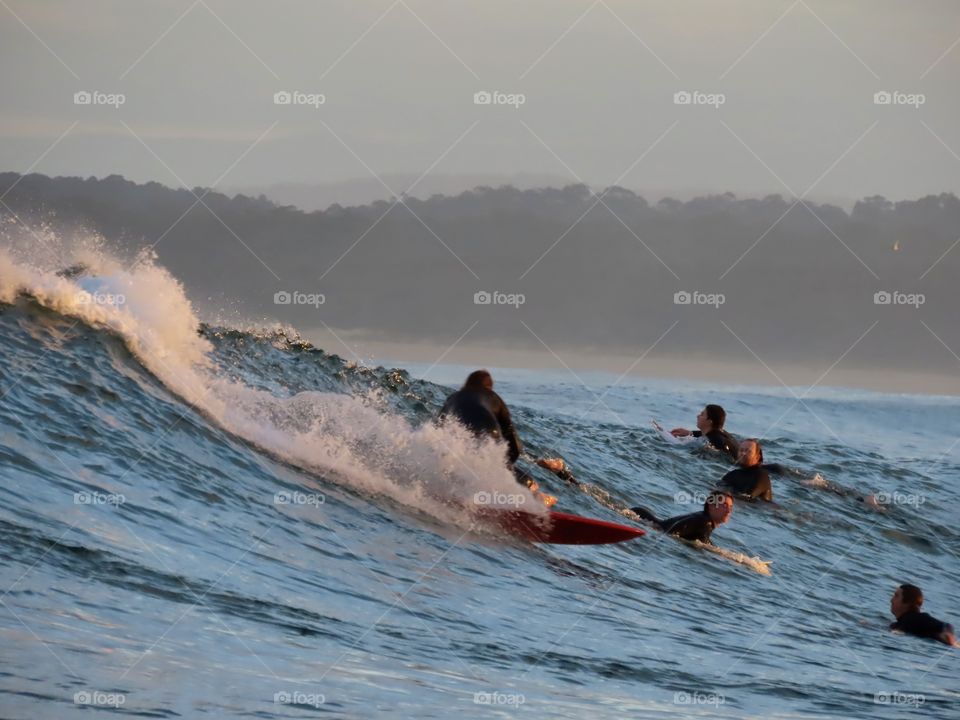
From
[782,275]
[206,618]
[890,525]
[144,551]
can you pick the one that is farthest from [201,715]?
[782,275]

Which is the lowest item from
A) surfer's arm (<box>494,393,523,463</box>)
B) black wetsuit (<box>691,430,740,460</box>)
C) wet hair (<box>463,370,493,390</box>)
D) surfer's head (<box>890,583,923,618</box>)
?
surfer's head (<box>890,583,923,618</box>)

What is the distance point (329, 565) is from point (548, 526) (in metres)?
2.72

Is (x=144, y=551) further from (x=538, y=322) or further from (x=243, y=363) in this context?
(x=538, y=322)

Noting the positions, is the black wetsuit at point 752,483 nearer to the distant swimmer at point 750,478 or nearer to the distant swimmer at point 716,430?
the distant swimmer at point 750,478

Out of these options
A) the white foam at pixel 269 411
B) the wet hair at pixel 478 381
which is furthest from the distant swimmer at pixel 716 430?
the wet hair at pixel 478 381

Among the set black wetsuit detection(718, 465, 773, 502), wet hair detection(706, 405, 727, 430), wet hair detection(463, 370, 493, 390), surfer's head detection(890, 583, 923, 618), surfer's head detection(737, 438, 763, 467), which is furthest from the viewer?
wet hair detection(706, 405, 727, 430)

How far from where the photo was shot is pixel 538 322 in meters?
40.1

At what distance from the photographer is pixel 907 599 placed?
39.8 feet

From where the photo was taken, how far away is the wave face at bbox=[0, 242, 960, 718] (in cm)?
718

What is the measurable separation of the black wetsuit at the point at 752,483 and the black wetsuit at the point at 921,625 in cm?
453

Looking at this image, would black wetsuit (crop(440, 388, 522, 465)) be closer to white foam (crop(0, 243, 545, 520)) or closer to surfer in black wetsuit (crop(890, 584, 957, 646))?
white foam (crop(0, 243, 545, 520))

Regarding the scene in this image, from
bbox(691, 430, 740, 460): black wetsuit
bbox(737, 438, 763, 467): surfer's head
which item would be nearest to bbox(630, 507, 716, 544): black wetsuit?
bbox(737, 438, 763, 467): surfer's head

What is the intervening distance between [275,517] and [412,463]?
198 cm

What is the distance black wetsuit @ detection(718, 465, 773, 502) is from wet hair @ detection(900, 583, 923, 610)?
4452 millimetres
